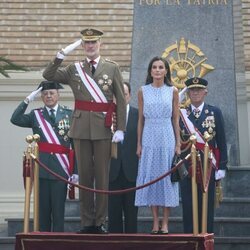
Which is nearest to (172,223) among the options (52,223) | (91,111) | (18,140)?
(52,223)

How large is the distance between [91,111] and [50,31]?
9534 mm

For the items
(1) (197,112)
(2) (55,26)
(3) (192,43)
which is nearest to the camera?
(1) (197,112)

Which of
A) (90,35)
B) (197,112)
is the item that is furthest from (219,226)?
(90,35)

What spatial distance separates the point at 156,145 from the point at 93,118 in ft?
2.20

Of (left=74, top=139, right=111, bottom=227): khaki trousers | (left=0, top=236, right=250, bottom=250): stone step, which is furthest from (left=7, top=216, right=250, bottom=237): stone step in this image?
(left=74, top=139, right=111, bottom=227): khaki trousers

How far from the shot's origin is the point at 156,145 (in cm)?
1288

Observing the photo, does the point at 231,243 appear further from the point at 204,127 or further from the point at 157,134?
the point at 157,134

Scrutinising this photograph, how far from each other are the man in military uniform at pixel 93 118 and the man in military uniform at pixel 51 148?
878mm

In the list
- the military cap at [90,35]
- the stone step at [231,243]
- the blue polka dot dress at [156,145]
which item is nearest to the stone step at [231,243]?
the stone step at [231,243]

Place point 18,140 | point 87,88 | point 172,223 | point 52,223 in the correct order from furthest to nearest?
1. point 18,140
2. point 172,223
3. point 52,223
4. point 87,88

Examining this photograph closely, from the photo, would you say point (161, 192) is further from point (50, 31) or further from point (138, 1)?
point (50, 31)

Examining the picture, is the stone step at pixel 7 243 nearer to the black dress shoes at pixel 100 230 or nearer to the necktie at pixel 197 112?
the black dress shoes at pixel 100 230

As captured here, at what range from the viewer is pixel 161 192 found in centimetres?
1279

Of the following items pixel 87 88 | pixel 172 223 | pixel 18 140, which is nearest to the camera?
pixel 87 88
